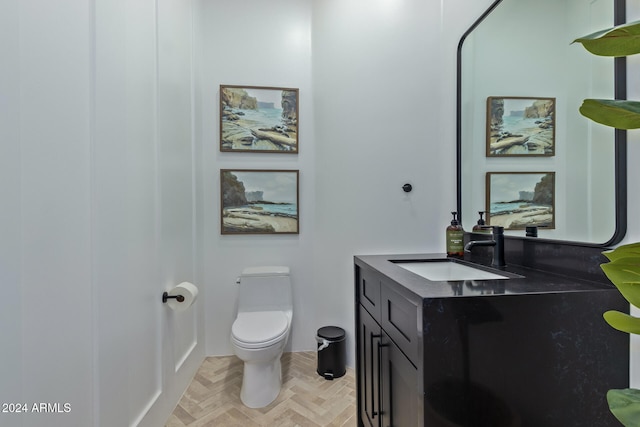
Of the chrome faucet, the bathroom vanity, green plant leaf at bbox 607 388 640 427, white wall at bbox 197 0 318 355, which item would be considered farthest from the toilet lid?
green plant leaf at bbox 607 388 640 427

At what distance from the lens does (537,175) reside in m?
1.17

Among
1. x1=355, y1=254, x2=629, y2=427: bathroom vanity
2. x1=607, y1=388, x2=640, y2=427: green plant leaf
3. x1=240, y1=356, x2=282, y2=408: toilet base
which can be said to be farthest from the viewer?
x1=240, y1=356, x2=282, y2=408: toilet base

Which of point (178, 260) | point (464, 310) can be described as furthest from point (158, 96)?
point (464, 310)

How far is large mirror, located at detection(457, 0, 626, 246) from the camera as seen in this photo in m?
0.91

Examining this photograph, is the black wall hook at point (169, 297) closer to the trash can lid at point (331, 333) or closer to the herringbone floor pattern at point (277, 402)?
the herringbone floor pattern at point (277, 402)

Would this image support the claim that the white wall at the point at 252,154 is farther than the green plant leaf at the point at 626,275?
Yes

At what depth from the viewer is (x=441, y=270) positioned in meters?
1.38

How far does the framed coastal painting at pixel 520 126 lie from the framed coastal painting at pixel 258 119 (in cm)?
147

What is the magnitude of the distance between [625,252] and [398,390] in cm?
81

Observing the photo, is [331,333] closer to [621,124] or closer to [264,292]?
[264,292]

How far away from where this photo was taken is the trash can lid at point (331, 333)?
2023 mm

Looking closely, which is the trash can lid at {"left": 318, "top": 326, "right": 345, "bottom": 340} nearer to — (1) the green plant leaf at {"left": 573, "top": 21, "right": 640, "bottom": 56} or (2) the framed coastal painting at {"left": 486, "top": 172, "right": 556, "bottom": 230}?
(2) the framed coastal painting at {"left": 486, "top": 172, "right": 556, "bottom": 230}

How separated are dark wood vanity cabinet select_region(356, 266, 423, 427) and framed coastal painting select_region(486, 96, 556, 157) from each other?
0.84 meters

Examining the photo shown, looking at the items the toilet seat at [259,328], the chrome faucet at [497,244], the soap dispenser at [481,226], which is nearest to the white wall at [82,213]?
the toilet seat at [259,328]
